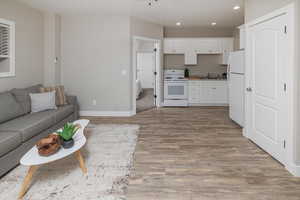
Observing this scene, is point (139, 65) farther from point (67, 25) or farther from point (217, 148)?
point (217, 148)

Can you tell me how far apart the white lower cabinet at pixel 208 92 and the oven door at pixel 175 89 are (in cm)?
25

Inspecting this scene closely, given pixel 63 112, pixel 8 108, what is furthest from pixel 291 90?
pixel 8 108

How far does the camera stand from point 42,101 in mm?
4625

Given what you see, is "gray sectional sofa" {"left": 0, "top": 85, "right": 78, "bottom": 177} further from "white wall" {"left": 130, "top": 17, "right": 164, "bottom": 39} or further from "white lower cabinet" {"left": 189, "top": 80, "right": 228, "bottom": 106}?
"white lower cabinet" {"left": 189, "top": 80, "right": 228, "bottom": 106}

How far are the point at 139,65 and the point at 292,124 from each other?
1061 cm

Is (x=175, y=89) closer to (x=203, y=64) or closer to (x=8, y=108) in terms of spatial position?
(x=203, y=64)

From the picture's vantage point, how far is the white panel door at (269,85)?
127 inches

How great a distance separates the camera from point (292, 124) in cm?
295

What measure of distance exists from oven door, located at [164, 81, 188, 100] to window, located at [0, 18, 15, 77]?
476cm

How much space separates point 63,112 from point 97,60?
85.4 inches

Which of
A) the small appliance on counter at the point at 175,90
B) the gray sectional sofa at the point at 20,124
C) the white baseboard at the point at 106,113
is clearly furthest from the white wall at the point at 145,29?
the gray sectional sofa at the point at 20,124

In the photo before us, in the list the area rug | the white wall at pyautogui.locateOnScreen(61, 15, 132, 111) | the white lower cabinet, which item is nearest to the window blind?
the white wall at pyautogui.locateOnScreen(61, 15, 132, 111)

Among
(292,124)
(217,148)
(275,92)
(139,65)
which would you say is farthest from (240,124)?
(139,65)

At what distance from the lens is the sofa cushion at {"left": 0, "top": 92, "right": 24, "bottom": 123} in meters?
3.75
